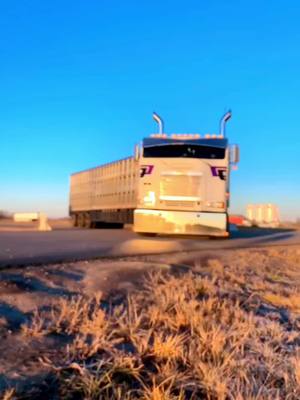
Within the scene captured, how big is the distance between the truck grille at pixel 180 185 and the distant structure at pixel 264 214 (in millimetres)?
44263

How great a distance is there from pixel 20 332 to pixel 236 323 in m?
2.53

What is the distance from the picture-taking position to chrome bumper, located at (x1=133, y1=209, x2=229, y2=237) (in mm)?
19125

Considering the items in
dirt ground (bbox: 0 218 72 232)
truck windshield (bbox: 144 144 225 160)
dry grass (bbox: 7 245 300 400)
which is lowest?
dry grass (bbox: 7 245 300 400)

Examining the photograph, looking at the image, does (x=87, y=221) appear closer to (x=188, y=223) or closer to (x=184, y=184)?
(x=184, y=184)

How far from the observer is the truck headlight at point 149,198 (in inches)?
771

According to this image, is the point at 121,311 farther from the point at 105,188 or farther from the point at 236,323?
the point at 105,188

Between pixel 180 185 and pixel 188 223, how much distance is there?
1.54 m

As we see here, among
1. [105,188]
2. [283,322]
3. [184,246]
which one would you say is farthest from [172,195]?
[283,322]

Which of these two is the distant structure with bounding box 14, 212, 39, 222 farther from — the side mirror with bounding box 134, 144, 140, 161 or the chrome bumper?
the chrome bumper

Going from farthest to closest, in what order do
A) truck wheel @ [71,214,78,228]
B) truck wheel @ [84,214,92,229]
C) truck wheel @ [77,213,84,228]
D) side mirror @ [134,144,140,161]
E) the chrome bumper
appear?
truck wheel @ [71,214,78,228] < truck wheel @ [77,213,84,228] < truck wheel @ [84,214,92,229] < side mirror @ [134,144,140,161] < the chrome bumper

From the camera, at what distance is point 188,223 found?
19094 millimetres

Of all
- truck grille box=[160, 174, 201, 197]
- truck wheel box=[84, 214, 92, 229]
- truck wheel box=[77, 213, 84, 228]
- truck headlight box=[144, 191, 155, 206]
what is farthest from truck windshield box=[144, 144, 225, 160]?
truck wheel box=[77, 213, 84, 228]

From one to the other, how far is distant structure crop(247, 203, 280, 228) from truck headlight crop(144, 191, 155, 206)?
44.5 m

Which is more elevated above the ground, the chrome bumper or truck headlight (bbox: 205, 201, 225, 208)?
truck headlight (bbox: 205, 201, 225, 208)
